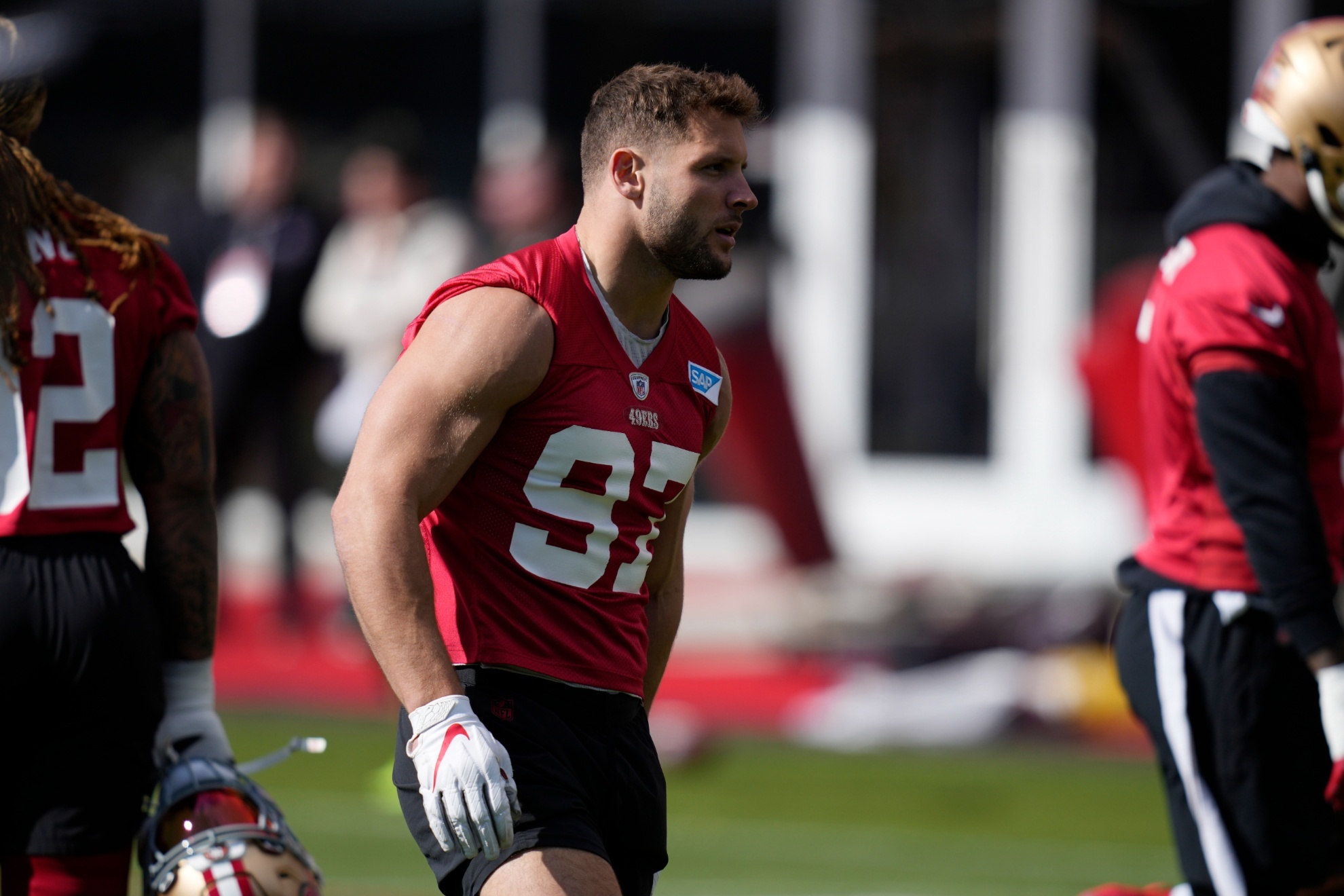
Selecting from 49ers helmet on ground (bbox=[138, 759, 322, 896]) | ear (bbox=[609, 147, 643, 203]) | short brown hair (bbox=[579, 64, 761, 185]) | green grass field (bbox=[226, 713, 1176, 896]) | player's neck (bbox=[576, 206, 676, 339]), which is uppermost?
short brown hair (bbox=[579, 64, 761, 185])

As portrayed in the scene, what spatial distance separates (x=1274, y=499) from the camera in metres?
4.25

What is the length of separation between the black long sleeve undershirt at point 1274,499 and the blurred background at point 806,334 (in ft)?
10.5

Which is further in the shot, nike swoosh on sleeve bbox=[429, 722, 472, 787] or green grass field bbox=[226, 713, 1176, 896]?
green grass field bbox=[226, 713, 1176, 896]

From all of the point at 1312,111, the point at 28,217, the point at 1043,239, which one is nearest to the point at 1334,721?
the point at 1312,111

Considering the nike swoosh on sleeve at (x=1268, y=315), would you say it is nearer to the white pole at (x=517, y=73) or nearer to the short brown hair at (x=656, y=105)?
the short brown hair at (x=656, y=105)

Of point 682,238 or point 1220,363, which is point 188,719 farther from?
point 1220,363

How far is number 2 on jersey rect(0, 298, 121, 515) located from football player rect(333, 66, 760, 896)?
618mm

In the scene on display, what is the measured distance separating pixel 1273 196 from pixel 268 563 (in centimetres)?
1108

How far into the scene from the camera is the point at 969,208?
1365cm

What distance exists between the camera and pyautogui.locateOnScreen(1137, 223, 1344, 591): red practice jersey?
4324 mm

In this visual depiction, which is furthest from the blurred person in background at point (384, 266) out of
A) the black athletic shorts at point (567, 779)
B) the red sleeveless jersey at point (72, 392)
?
the black athletic shorts at point (567, 779)

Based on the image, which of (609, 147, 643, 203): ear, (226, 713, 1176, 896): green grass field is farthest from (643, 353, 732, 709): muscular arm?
(226, 713, 1176, 896): green grass field

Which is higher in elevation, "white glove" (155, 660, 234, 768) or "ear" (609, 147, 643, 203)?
"ear" (609, 147, 643, 203)

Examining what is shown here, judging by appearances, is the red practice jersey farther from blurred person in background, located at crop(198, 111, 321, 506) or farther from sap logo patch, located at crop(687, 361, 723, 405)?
blurred person in background, located at crop(198, 111, 321, 506)
